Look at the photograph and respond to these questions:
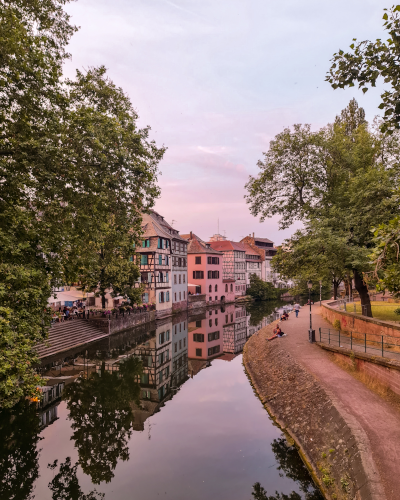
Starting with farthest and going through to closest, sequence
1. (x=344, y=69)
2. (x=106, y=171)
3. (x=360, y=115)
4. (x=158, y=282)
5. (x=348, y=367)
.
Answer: (x=158, y=282)
(x=360, y=115)
(x=348, y=367)
(x=106, y=171)
(x=344, y=69)

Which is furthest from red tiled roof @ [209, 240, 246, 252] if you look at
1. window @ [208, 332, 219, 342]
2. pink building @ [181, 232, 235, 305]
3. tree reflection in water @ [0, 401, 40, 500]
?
tree reflection in water @ [0, 401, 40, 500]

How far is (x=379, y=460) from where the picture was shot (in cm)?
834

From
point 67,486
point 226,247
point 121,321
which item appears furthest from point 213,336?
point 226,247

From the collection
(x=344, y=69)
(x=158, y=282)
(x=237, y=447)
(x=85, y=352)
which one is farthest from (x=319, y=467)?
(x=158, y=282)

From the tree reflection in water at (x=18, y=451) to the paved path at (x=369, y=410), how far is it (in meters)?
9.45

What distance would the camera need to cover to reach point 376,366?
13.0 meters

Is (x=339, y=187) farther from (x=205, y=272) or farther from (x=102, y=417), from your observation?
(x=205, y=272)

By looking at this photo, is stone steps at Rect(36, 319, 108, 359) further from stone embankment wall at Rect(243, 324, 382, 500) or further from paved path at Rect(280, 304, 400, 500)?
paved path at Rect(280, 304, 400, 500)

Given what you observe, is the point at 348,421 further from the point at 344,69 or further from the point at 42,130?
the point at 42,130

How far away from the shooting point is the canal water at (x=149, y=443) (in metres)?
9.87

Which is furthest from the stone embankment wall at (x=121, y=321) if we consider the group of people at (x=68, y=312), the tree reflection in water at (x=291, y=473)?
the tree reflection in water at (x=291, y=473)

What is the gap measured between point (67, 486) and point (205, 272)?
48.7 meters

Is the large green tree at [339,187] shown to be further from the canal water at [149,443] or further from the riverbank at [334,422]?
the canal water at [149,443]

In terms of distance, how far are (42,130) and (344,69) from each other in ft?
28.5
